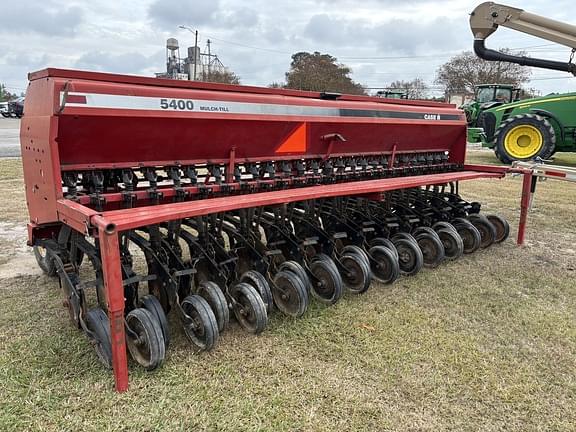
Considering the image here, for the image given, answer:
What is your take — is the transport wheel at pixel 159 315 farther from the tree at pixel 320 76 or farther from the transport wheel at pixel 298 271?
the tree at pixel 320 76

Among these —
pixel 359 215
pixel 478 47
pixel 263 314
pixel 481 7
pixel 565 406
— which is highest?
pixel 481 7

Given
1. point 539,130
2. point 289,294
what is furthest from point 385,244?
point 539,130

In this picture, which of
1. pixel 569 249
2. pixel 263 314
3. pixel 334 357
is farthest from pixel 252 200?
pixel 569 249

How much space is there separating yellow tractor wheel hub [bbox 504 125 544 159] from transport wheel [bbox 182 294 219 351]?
991 centimetres

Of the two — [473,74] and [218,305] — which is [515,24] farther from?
[473,74]

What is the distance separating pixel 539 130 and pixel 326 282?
897 cm

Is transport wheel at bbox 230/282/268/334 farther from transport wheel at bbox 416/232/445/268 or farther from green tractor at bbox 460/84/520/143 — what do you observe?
green tractor at bbox 460/84/520/143

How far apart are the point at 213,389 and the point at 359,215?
239 cm

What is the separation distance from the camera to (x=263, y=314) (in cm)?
281

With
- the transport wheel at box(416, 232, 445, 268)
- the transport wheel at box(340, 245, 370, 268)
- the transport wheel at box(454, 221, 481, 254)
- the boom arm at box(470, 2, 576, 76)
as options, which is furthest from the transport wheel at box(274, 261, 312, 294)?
the boom arm at box(470, 2, 576, 76)

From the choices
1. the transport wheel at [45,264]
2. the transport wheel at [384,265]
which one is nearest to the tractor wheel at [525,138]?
the transport wheel at [384,265]

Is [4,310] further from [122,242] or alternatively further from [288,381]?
[288,381]

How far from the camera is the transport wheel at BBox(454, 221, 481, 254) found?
4.57 m

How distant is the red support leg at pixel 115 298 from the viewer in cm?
211
